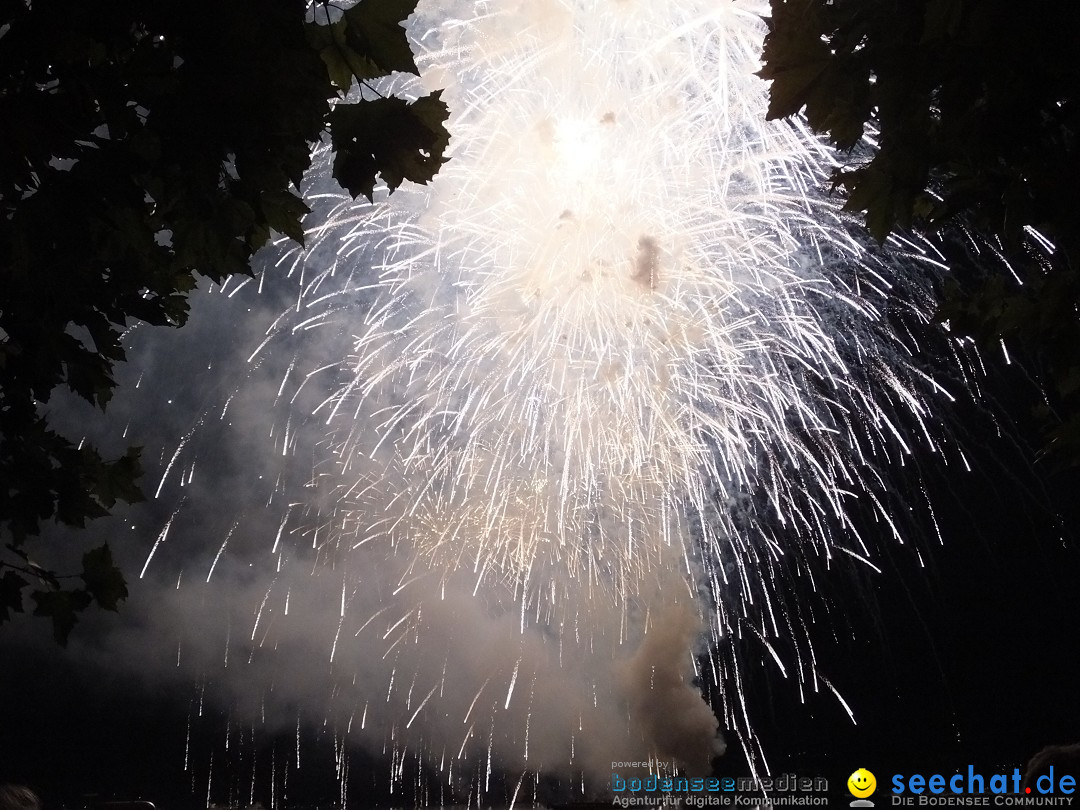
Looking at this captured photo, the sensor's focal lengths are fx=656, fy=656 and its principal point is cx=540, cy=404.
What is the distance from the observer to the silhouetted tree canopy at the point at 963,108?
2.51 m

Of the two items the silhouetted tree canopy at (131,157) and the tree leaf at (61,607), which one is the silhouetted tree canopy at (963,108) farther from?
the tree leaf at (61,607)

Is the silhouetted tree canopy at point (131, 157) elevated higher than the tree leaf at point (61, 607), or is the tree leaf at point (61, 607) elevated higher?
the silhouetted tree canopy at point (131, 157)

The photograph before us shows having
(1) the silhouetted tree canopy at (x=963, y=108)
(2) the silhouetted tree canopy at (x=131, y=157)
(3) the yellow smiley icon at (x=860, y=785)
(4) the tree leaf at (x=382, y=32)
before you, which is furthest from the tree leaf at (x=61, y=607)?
(3) the yellow smiley icon at (x=860, y=785)

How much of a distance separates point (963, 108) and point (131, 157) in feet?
11.3

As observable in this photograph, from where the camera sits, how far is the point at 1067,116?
2834 mm

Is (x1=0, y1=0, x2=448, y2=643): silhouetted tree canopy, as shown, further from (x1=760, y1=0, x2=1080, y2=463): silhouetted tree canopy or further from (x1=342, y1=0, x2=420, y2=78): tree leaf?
(x1=760, y1=0, x2=1080, y2=463): silhouetted tree canopy

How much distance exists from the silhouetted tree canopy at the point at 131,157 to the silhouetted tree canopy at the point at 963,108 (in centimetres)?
179

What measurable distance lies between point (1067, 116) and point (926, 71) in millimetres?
668

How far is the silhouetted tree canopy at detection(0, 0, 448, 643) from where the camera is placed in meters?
2.49

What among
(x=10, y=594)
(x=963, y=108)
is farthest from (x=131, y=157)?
(x=963, y=108)

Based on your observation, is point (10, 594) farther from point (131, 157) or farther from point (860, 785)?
point (860, 785)

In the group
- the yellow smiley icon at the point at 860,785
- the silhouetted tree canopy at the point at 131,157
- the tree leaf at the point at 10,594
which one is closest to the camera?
the silhouetted tree canopy at the point at 131,157

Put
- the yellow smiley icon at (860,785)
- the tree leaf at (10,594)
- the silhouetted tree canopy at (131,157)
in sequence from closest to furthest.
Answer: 1. the silhouetted tree canopy at (131,157)
2. the tree leaf at (10,594)
3. the yellow smiley icon at (860,785)

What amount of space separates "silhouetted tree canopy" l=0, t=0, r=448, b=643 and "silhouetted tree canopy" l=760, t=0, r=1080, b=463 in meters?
1.79
